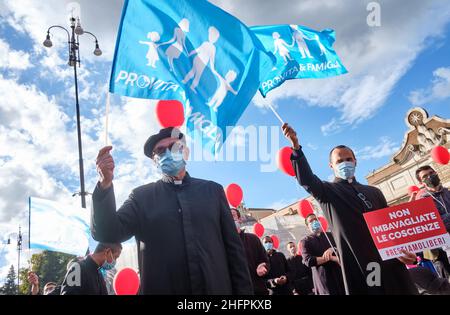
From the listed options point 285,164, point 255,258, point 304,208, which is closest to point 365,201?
point 285,164

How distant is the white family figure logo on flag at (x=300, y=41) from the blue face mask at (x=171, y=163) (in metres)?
4.18

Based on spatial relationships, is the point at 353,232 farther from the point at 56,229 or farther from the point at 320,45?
the point at 56,229

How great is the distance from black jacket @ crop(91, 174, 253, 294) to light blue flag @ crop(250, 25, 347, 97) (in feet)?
12.7

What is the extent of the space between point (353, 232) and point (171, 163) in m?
1.78

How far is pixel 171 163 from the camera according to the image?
262cm

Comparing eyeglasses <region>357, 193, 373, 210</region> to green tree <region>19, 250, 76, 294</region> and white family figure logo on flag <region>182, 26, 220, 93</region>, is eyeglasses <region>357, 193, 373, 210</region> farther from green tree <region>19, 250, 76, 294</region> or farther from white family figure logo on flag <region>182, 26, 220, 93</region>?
green tree <region>19, 250, 76, 294</region>

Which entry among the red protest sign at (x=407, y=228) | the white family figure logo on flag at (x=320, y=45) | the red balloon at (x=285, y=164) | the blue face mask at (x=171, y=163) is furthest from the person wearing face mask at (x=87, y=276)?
the white family figure logo on flag at (x=320, y=45)

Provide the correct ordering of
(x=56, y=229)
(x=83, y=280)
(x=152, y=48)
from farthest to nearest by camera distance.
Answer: (x=56, y=229), (x=83, y=280), (x=152, y=48)

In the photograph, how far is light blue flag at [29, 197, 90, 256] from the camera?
7.08 m
